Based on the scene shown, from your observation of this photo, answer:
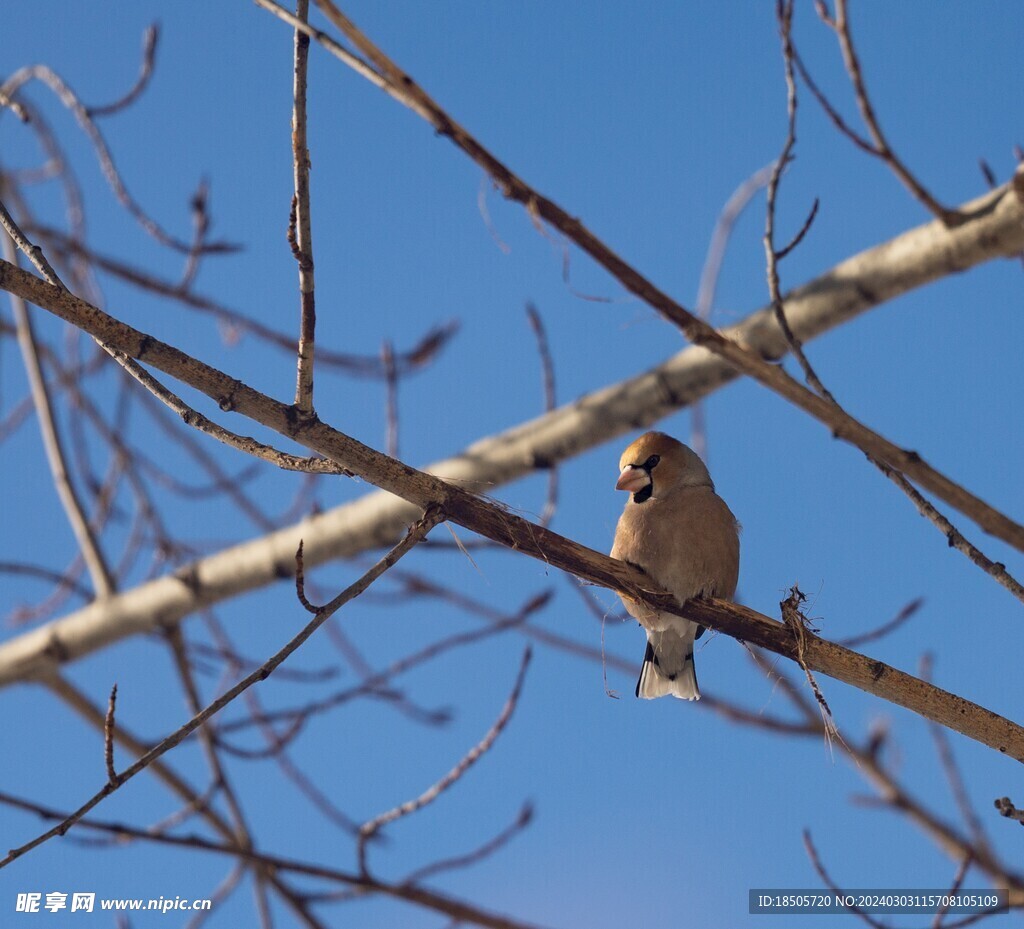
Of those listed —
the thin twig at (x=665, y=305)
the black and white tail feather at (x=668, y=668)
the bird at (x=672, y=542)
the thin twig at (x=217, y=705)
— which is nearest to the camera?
the thin twig at (x=665, y=305)

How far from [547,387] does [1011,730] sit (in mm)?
1882

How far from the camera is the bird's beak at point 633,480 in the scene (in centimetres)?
316

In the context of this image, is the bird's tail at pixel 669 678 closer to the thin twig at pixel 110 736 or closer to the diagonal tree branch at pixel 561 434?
the diagonal tree branch at pixel 561 434

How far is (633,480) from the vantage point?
317 centimetres

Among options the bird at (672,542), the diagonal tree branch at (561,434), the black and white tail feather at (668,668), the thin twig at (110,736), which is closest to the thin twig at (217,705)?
the thin twig at (110,736)

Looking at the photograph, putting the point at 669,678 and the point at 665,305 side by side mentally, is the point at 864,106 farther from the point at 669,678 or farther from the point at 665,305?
the point at 669,678

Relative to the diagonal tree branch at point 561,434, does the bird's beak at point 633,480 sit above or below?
below

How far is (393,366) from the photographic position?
3.76 m

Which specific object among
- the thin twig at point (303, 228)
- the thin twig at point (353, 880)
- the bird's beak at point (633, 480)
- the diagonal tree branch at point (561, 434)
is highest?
the diagonal tree branch at point (561, 434)

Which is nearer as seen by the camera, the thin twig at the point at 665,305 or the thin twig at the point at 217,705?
the thin twig at the point at 665,305

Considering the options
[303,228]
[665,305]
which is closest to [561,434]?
[303,228]

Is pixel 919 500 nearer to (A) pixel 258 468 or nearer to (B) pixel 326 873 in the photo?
(B) pixel 326 873

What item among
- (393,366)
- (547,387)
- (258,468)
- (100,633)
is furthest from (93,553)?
(547,387)

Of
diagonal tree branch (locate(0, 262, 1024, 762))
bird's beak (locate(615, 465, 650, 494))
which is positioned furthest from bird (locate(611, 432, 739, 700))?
diagonal tree branch (locate(0, 262, 1024, 762))
